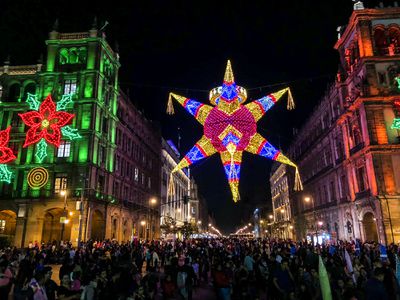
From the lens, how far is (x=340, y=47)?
44.7 meters

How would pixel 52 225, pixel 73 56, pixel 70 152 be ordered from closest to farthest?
pixel 52 225 → pixel 70 152 → pixel 73 56

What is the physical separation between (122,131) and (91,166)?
12.6 m

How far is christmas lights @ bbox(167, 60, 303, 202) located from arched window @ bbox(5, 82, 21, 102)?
37.3m

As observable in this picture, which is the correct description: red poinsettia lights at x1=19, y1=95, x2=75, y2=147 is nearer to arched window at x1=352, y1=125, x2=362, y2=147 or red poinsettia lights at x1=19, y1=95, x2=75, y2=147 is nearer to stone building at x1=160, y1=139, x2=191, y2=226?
arched window at x1=352, y1=125, x2=362, y2=147

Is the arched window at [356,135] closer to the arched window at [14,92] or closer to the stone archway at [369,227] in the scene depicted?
the stone archway at [369,227]

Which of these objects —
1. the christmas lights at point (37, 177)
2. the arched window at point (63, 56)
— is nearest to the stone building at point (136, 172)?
the arched window at point (63, 56)

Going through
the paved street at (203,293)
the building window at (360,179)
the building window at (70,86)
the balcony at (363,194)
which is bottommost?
the paved street at (203,293)

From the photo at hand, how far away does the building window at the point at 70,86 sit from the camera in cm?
4462

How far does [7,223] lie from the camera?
144ft

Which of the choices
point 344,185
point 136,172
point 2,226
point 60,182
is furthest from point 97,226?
point 344,185

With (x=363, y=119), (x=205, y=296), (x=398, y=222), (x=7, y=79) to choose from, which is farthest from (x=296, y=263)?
(x=7, y=79)

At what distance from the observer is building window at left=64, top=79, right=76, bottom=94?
44.6 m

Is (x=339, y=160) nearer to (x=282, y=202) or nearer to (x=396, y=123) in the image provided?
(x=396, y=123)

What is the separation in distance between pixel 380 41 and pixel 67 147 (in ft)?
126
